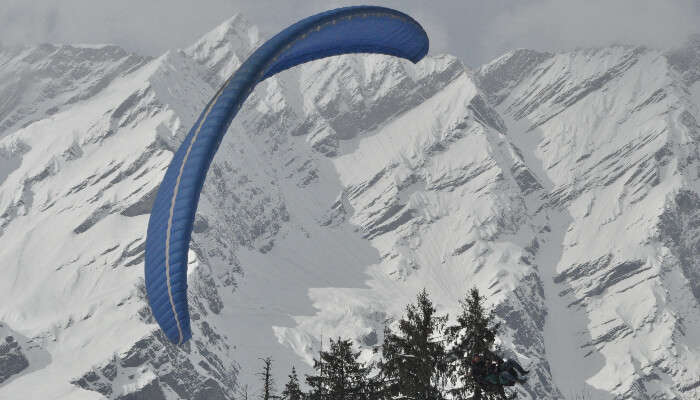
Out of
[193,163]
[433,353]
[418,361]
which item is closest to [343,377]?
[433,353]

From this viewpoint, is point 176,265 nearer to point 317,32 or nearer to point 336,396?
point 317,32

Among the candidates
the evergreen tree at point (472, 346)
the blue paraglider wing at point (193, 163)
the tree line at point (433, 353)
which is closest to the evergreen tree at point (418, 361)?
the tree line at point (433, 353)

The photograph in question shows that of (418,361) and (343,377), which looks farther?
(343,377)

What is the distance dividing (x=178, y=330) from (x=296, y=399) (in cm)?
1342

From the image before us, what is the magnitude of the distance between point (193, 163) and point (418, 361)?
271 inches

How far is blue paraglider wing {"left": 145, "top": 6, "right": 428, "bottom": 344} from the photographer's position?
18.8 m

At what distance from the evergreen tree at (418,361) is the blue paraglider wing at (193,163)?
5.25 metres

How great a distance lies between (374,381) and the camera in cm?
2647

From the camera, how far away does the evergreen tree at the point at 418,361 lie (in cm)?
2150

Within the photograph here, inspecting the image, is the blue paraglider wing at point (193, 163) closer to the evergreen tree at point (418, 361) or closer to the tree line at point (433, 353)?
the tree line at point (433, 353)

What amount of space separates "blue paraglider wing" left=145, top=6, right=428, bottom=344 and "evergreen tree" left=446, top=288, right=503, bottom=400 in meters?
5.80

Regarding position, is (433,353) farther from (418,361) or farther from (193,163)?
(193,163)

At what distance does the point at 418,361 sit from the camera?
859 inches

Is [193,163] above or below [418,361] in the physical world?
above
